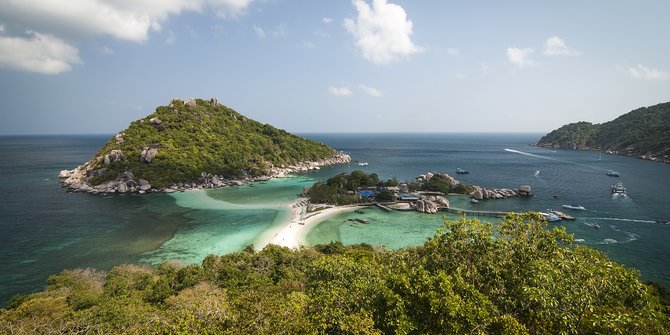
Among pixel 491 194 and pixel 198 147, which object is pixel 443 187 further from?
pixel 198 147

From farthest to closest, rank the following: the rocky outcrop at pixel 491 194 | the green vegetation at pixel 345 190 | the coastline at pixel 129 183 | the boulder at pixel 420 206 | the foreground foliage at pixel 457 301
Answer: the coastline at pixel 129 183
the rocky outcrop at pixel 491 194
the green vegetation at pixel 345 190
the boulder at pixel 420 206
the foreground foliage at pixel 457 301

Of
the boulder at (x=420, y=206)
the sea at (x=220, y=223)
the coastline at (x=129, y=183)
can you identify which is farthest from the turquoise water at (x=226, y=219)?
the boulder at (x=420, y=206)

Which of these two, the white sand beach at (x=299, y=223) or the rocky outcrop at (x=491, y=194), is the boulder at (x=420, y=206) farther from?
the rocky outcrop at (x=491, y=194)

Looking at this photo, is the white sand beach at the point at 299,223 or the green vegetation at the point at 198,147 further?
the green vegetation at the point at 198,147

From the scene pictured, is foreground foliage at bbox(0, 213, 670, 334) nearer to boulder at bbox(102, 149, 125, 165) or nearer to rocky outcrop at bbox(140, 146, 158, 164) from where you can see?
rocky outcrop at bbox(140, 146, 158, 164)

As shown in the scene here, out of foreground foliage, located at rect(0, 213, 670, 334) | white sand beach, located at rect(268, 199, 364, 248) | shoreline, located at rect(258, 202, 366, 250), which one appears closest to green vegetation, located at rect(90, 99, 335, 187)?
shoreline, located at rect(258, 202, 366, 250)

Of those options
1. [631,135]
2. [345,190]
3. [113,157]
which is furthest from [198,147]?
[631,135]
